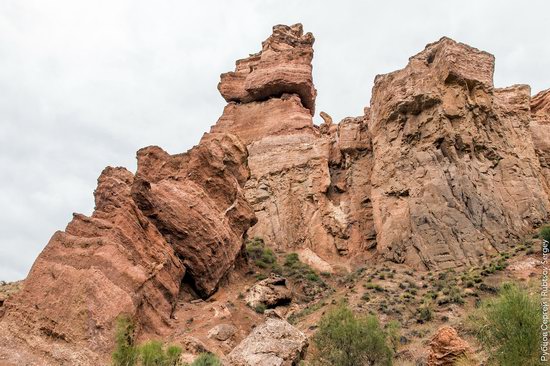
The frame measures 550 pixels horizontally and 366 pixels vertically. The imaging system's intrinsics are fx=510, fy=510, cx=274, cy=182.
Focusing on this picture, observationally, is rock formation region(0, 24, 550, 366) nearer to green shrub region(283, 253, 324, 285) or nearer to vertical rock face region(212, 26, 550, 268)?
vertical rock face region(212, 26, 550, 268)

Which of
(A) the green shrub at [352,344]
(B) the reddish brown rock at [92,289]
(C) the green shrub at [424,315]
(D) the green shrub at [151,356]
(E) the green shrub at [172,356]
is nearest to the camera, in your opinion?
(D) the green shrub at [151,356]

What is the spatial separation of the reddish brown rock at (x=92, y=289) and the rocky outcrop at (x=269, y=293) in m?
4.40

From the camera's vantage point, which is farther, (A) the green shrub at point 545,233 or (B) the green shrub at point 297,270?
(B) the green shrub at point 297,270

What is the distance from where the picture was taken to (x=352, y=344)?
61.9 ft

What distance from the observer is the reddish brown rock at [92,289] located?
59.3ft

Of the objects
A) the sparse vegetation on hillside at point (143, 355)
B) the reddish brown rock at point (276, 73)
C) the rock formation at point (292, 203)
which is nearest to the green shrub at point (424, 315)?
the rock formation at point (292, 203)

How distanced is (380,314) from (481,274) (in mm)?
6323

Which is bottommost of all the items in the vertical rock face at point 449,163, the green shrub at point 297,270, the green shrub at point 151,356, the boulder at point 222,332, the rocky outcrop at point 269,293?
the green shrub at point 151,356

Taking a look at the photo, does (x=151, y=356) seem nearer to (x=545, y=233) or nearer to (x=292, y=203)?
(x=545, y=233)

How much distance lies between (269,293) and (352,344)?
10422mm

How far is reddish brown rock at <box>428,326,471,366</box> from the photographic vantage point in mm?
15484

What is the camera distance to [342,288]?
31328 mm

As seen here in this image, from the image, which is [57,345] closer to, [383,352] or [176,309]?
[176,309]

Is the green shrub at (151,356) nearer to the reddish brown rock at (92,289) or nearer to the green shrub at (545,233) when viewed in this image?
the reddish brown rock at (92,289)
